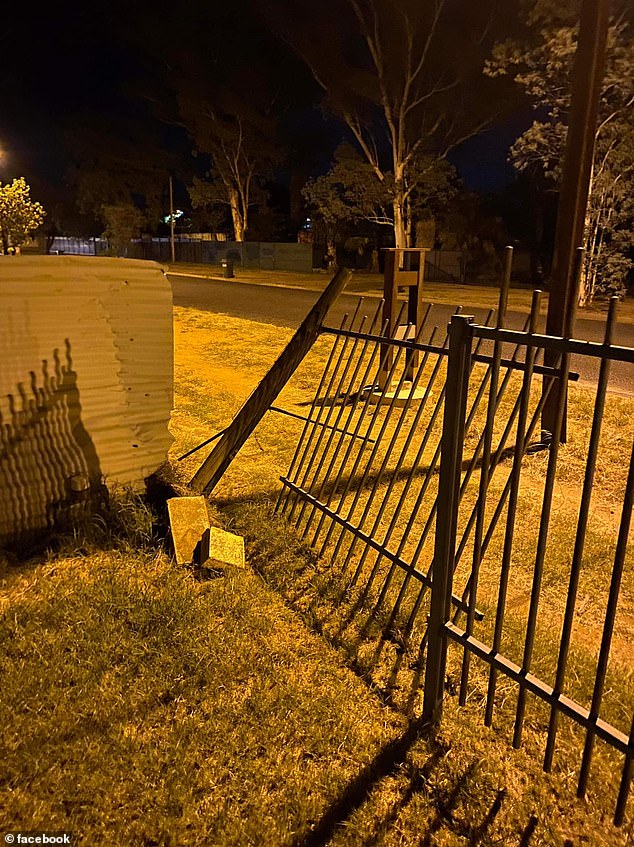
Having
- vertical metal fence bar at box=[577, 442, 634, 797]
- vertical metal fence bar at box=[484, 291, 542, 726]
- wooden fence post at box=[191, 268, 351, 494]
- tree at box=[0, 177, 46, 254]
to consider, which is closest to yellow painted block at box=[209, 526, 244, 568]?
wooden fence post at box=[191, 268, 351, 494]

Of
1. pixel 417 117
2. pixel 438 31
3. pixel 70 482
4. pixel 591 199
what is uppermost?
pixel 438 31

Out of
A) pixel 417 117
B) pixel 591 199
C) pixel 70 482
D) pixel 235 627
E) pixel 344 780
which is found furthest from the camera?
pixel 417 117

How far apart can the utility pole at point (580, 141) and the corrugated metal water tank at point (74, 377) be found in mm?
3139

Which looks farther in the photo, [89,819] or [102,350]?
[102,350]

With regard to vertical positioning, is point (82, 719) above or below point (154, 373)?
below

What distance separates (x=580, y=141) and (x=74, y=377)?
180 inches

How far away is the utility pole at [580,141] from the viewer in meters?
5.60

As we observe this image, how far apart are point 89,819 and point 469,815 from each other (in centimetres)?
134

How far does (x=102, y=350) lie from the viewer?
4.57 metres

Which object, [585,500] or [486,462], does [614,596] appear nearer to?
[585,500]

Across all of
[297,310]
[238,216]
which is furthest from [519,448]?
[238,216]

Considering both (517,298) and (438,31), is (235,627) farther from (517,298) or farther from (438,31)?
(438,31)

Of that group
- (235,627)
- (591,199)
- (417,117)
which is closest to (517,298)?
(591,199)

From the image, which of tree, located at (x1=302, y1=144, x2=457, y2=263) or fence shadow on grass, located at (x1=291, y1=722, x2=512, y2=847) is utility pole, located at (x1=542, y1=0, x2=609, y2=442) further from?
tree, located at (x1=302, y1=144, x2=457, y2=263)
